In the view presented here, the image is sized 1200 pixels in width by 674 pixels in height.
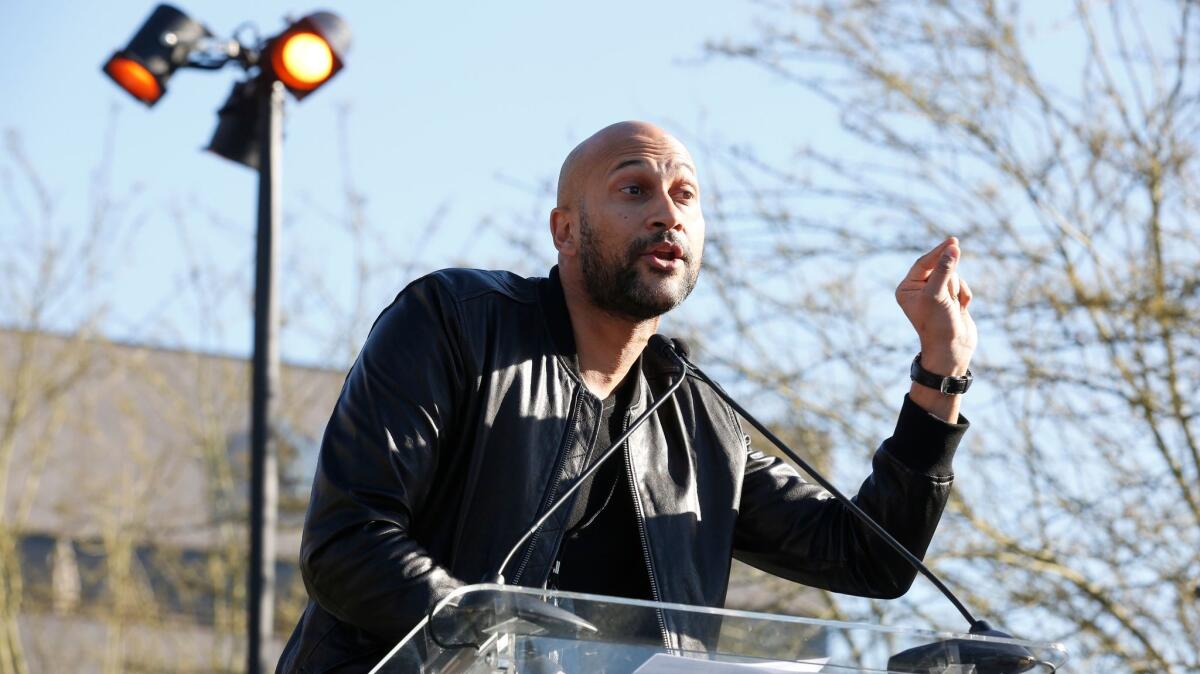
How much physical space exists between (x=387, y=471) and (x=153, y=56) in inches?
158

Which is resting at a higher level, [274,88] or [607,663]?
[274,88]

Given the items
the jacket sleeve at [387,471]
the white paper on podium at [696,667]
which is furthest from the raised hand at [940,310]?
the white paper on podium at [696,667]

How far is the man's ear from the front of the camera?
9.86 ft

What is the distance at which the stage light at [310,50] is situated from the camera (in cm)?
614

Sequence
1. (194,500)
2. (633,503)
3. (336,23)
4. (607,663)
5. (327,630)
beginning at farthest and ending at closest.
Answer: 1. (194,500)
2. (336,23)
3. (633,503)
4. (327,630)
5. (607,663)

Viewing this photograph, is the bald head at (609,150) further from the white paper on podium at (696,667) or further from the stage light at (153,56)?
the stage light at (153,56)

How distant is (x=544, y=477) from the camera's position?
2.71 metres

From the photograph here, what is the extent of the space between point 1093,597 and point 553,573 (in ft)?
15.3

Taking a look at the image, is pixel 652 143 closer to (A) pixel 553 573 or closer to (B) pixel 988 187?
(A) pixel 553 573

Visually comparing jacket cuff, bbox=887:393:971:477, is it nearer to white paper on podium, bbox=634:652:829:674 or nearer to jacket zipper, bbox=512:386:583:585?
jacket zipper, bbox=512:386:583:585

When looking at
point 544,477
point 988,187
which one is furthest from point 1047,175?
point 544,477

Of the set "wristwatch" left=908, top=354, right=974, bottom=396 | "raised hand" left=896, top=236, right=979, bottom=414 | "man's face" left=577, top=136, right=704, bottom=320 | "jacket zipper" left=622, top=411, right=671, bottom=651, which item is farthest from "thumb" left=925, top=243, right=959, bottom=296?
"jacket zipper" left=622, top=411, right=671, bottom=651

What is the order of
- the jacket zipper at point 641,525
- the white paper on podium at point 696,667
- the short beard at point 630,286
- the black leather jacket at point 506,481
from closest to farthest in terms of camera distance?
1. the white paper on podium at point 696,667
2. the black leather jacket at point 506,481
3. the jacket zipper at point 641,525
4. the short beard at point 630,286

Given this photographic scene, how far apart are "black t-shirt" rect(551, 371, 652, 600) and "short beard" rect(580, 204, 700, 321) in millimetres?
194
